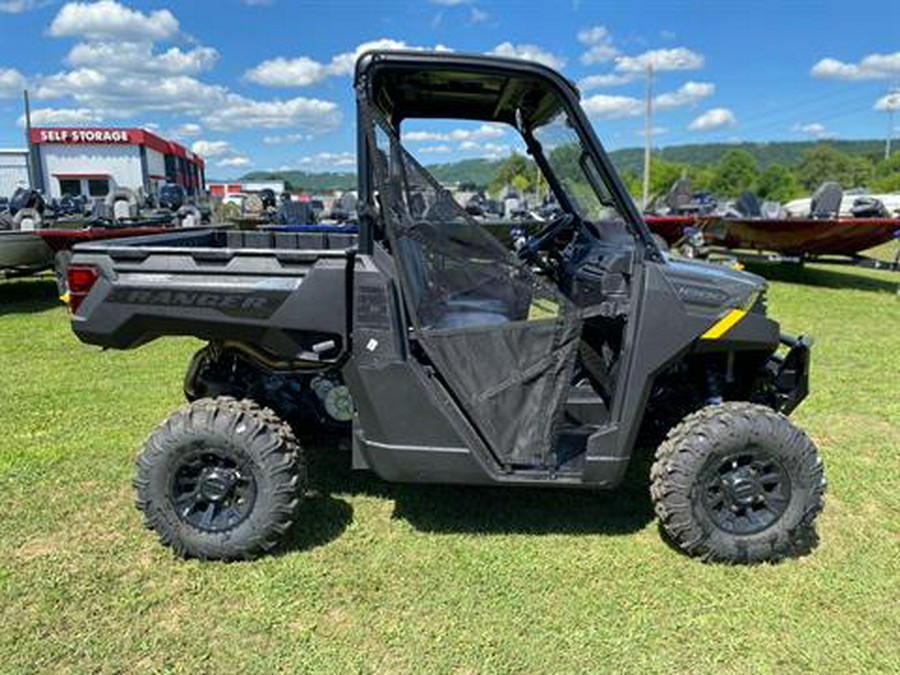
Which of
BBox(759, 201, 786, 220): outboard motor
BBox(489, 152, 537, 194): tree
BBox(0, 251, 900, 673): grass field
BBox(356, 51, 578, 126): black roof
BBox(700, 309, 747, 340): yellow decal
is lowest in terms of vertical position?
BBox(0, 251, 900, 673): grass field

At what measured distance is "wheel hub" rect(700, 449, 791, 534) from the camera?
3.00 m

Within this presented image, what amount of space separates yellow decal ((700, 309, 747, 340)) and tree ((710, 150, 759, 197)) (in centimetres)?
7597

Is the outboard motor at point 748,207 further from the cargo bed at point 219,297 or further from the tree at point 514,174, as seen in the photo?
the cargo bed at point 219,297

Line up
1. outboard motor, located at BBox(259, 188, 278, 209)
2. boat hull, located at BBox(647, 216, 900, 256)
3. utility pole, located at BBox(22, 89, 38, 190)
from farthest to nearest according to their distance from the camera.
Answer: utility pole, located at BBox(22, 89, 38, 190) < outboard motor, located at BBox(259, 188, 278, 209) < boat hull, located at BBox(647, 216, 900, 256)

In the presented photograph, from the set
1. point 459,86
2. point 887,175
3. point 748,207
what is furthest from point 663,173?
point 459,86

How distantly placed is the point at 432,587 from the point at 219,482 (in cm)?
100

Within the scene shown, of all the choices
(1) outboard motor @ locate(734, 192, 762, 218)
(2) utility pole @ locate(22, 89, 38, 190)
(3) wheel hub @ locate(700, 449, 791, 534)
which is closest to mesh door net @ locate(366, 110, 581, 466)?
(3) wheel hub @ locate(700, 449, 791, 534)

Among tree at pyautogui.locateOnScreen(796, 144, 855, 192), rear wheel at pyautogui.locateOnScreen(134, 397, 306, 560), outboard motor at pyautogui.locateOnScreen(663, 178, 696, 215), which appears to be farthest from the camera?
tree at pyautogui.locateOnScreen(796, 144, 855, 192)

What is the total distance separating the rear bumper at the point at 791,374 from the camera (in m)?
3.38

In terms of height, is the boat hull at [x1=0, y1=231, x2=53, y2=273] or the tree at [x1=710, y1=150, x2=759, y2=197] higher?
the tree at [x1=710, y1=150, x2=759, y2=197]

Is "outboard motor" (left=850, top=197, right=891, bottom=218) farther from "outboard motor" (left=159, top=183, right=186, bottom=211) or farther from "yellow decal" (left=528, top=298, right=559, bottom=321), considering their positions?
"outboard motor" (left=159, top=183, right=186, bottom=211)

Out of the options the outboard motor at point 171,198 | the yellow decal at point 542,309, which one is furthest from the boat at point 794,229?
the outboard motor at point 171,198

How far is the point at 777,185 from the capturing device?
69.3 m

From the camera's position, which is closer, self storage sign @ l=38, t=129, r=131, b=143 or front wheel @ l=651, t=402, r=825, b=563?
front wheel @ l=651, t=402, r=825, b=563
